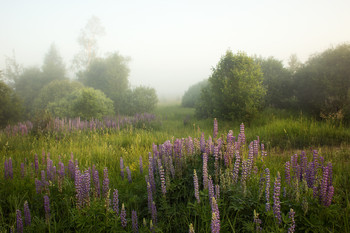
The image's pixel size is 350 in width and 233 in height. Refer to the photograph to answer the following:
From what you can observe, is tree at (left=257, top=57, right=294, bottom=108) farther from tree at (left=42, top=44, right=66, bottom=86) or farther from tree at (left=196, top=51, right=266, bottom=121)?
tree at (left=42, top=44, right=66, bottom=86)

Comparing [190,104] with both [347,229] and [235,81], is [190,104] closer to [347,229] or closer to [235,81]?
[235,81]

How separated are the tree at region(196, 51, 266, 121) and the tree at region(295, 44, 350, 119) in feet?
8.33

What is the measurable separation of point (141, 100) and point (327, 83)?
499 inches

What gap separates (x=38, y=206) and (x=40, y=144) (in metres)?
5.07

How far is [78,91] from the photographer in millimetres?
15859

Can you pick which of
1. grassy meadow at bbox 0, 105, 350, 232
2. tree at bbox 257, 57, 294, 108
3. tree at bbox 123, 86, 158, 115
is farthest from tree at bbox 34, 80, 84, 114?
grassy meadow at bbox 0, 105, 350, 232

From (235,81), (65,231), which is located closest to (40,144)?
(65,231)

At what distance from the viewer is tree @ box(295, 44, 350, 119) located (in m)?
9.98

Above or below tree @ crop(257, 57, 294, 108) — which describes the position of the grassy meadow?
below

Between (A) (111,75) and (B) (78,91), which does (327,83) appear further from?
(A) (111,75)

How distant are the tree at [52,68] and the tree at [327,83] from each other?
85.8ft

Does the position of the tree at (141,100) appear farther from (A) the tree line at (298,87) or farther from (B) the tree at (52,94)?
(A) the tree line at (298,87)

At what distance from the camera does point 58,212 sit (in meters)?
3.28

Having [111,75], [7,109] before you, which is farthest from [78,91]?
[111,75]
